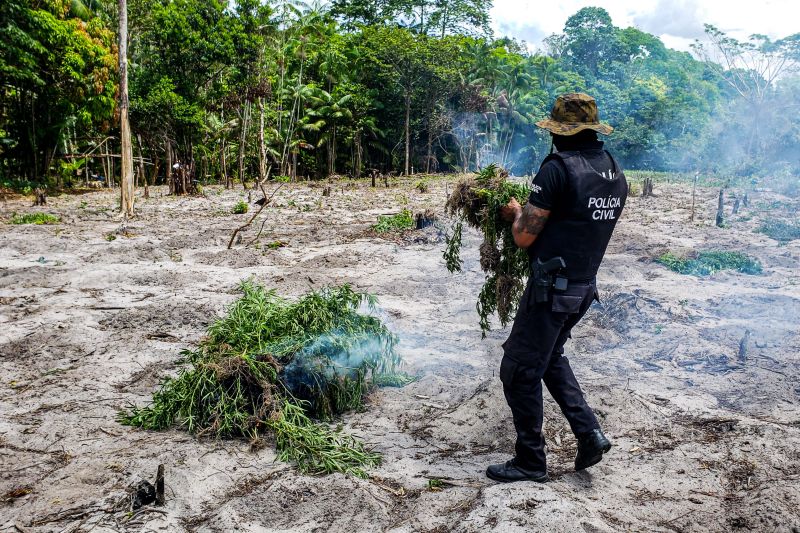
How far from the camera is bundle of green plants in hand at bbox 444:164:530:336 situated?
3881mm

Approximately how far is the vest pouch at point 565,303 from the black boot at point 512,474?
3.01 feet

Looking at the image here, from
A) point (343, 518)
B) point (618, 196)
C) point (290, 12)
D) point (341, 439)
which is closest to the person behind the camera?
point (343, 518)

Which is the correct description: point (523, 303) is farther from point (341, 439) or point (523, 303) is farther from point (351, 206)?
point (351, 206)

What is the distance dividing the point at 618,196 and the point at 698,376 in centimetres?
267

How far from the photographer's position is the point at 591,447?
338 cm

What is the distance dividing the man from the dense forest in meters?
16.6

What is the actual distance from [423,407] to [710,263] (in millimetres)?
6436

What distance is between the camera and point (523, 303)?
10.9 ft

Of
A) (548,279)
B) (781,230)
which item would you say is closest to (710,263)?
(781,230)

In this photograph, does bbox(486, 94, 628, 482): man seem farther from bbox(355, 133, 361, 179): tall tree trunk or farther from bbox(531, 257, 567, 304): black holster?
bbox(355, 133, 361, 179): tall tree trunk

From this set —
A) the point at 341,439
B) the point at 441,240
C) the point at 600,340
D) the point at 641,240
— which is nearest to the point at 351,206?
the point at 441,240

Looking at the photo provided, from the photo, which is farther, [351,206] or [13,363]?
[351,206]

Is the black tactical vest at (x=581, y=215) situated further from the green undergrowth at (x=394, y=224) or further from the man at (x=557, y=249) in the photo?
the green undergrowth at (x=394, y=224)

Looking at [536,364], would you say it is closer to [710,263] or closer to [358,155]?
[710,263]
